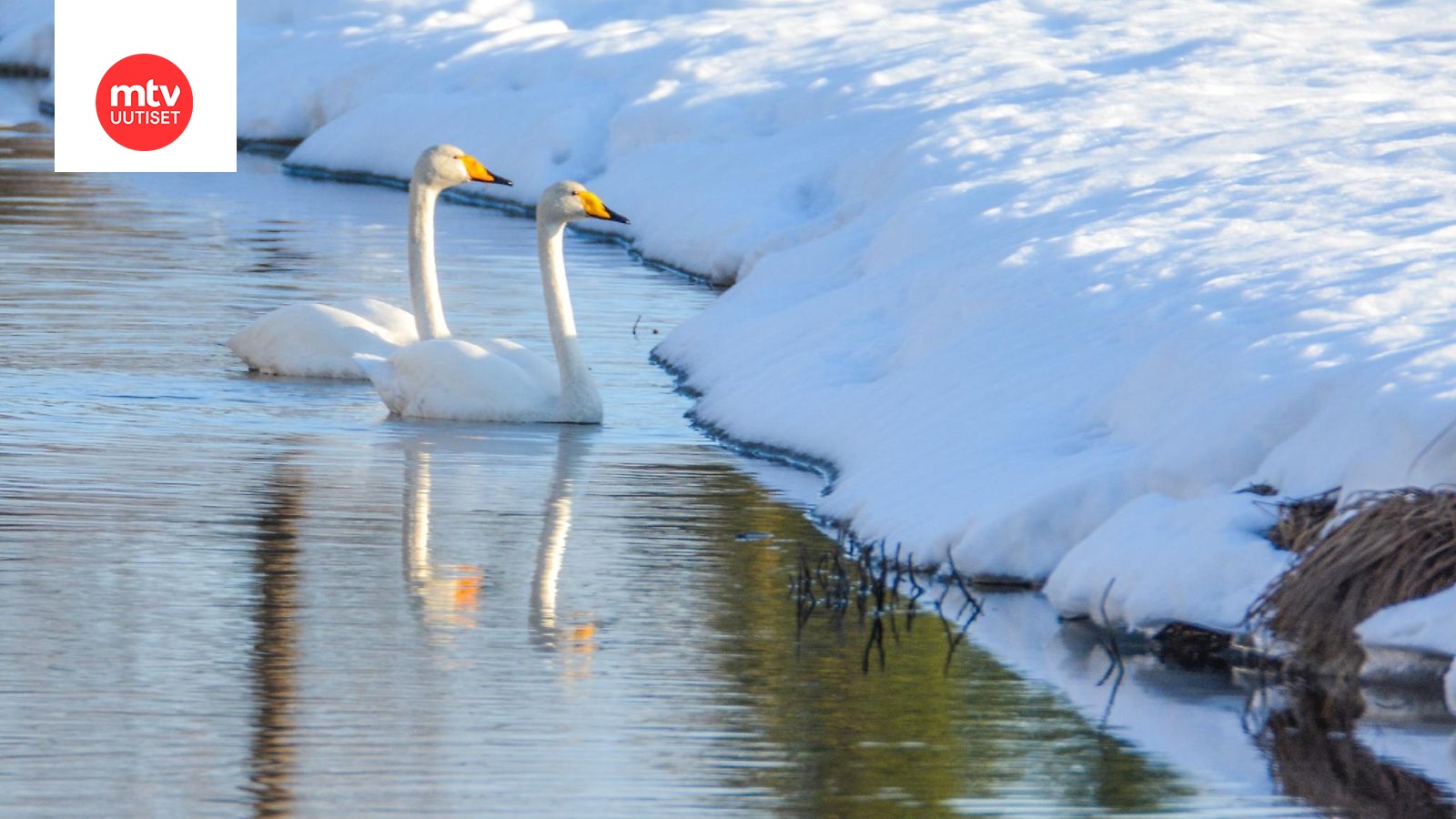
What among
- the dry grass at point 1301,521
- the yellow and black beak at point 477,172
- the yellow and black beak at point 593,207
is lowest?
the dry grass at point 1301,521

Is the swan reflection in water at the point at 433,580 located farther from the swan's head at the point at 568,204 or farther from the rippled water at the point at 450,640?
the swan's head at the point at 568,204

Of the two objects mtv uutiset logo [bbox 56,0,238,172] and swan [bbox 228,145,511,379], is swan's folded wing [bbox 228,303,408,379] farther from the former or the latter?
mtv uutiset logo [bbox 56,0,238,172]

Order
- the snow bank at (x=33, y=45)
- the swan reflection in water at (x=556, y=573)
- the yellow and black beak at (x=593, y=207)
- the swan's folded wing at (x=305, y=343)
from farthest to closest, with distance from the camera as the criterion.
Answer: the snow bank at (x=33, y=45) → the swan's folded wing at (x=305, y=343) → the yellow and black beak at (x=593, y=207) → the swan reflection in water at (x=556, y=573)

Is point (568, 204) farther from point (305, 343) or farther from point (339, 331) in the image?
point (305, 343)

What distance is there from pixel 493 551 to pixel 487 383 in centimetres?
362

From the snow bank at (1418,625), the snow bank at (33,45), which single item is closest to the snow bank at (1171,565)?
the snow bank at (1418,625)

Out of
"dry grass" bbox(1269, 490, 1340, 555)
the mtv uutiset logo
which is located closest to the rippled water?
"dry grass" bbox(1269, 490, 1340, 555)

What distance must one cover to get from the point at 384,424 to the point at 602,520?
9.81ft

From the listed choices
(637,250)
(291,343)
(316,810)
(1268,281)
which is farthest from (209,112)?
(316,810)

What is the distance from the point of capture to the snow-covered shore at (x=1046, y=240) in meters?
8.68

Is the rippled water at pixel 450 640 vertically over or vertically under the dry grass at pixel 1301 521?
under

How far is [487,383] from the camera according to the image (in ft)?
41.3

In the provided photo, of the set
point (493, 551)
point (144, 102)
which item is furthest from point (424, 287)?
point (144, 102)

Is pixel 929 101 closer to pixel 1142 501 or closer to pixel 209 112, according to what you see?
pixel 1142 501
